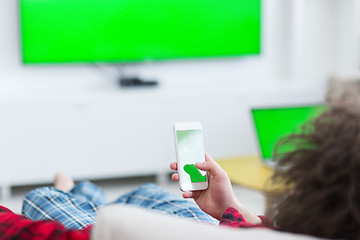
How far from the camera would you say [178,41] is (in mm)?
4488

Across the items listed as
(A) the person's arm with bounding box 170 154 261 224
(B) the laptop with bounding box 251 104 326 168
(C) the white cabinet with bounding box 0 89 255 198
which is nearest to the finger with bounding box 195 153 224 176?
(A) the person's arm with bounding box 170 154 261 224

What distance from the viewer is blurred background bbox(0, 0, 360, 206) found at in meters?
4.00

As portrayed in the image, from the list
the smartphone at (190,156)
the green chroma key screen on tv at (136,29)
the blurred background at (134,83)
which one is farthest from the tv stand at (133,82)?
the smartphone at (190,156)

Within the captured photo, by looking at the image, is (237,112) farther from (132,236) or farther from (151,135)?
(132,236)

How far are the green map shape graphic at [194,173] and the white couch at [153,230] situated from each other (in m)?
0.73

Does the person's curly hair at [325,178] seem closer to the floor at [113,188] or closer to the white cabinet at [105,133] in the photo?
the floor at [113,188]

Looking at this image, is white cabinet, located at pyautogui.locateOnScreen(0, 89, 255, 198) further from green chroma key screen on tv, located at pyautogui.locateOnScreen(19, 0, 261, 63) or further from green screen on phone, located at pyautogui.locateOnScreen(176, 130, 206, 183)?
green screen on phone, located at pyautogui.locateOnScreen(176, 130, 206, 183)

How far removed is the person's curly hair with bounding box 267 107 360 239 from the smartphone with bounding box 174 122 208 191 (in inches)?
23.3

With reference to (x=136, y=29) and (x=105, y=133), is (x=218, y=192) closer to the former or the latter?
(x=105, y=133)

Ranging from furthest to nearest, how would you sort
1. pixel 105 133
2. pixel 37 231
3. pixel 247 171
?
pixel 105 133 → pixel 247 171 → pixel 37 231

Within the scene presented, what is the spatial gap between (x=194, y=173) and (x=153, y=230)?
78cm

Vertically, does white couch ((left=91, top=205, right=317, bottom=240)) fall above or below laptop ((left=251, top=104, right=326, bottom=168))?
above

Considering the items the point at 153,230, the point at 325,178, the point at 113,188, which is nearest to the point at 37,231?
the point at 153,230

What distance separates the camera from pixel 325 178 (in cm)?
81
